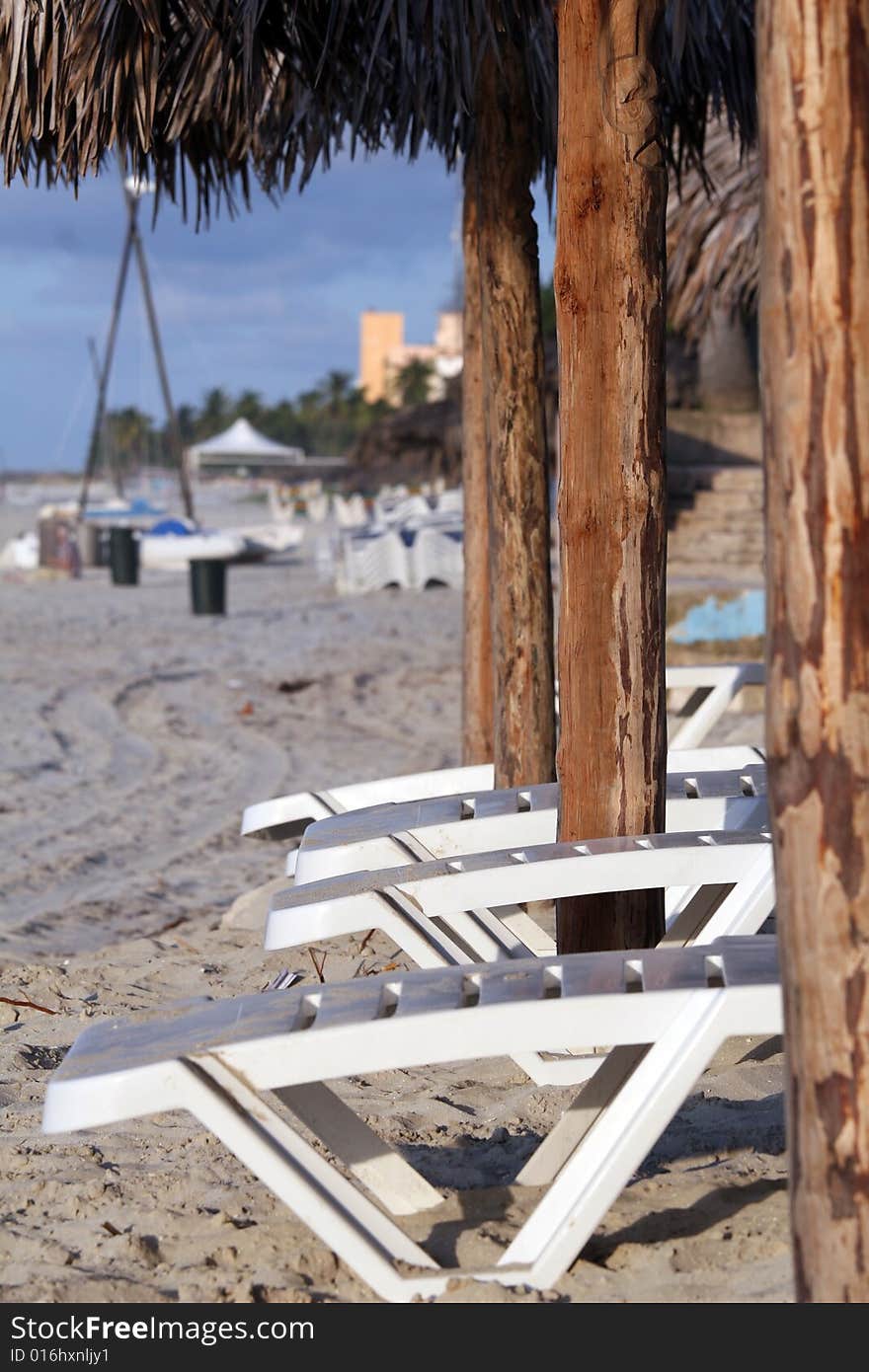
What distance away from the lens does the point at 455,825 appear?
138 inches

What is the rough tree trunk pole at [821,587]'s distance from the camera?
5.71 feet

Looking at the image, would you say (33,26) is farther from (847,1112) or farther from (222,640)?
(222,640)

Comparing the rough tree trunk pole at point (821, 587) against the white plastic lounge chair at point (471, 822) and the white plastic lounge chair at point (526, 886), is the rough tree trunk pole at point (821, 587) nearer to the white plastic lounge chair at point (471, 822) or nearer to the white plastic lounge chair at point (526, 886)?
the white plastic lounge chair at point (526, 886)

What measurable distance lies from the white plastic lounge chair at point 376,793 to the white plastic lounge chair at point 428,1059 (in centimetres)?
217

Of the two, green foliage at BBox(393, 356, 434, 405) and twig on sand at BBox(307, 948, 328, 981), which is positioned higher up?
green foliage at BBox(393, 356, 434, 405)

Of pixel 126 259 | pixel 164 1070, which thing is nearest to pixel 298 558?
pixel 126 259

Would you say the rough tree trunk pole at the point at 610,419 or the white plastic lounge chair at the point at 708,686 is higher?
the rough tree trunk pole at the point at 610,419

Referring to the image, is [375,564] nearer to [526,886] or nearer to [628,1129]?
[526,886]

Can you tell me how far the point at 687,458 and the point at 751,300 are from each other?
647 cm

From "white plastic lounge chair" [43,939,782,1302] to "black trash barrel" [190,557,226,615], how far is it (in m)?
13.8

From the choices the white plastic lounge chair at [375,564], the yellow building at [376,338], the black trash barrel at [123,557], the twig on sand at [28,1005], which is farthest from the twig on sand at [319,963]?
the yellow building at [376,338]

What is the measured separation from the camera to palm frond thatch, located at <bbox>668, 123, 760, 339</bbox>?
31.3 ft

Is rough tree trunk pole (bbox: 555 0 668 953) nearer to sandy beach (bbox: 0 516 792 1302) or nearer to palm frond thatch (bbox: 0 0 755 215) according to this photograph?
palm frond thatch (bbox: 0 0 755 215)

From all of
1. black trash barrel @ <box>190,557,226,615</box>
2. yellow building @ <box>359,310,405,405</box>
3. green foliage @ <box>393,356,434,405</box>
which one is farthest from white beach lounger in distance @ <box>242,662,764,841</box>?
yellow building @ <box>359,310,405,405</box>
